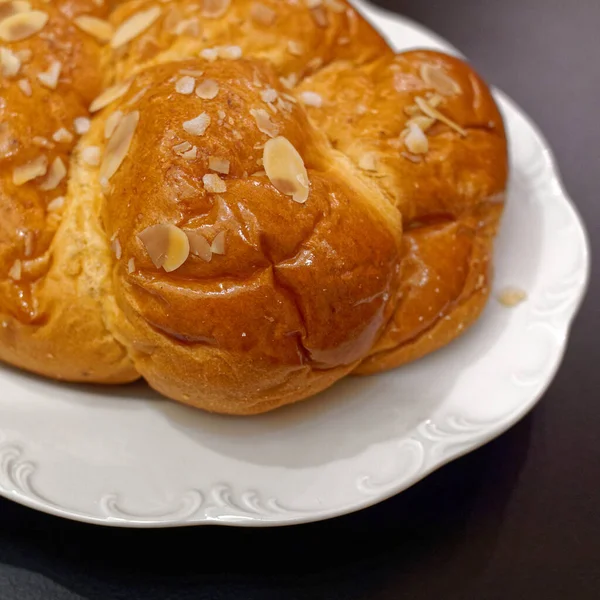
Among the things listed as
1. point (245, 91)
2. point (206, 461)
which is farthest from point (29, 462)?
point (245, 91)

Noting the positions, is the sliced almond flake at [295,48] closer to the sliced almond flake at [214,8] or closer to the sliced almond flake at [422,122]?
the sliced almond flake at [214,8]

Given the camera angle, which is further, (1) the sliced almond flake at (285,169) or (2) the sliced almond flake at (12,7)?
(2) the sliced almond flake at (12,7)

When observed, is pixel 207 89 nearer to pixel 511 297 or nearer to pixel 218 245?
pixel 218 245

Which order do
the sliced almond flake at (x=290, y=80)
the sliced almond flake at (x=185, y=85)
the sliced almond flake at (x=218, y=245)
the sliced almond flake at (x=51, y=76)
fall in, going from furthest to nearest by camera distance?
the sliced almond flake at (x=290, y=80) → the sliced almond flake at (x=51, y=76) → the sliced almond flake at (x=185, y=85) → the sliced almond flake at (x=218, y=245)

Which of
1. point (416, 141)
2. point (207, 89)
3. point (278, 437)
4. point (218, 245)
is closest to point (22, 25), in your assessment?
point (207, 89)

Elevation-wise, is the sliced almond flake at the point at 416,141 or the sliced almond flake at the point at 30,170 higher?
the sliced almond flake at the point at 416,141

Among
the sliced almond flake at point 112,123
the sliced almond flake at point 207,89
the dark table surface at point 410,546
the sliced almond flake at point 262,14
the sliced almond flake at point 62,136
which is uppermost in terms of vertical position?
the sliced almond flake at point 262,14

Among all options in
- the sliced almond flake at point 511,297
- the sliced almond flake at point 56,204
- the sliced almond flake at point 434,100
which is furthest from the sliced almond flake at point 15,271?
the sliced almond flake at point 511,297

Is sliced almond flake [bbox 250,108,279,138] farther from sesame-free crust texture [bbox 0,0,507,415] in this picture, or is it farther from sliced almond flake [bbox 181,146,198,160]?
sliced almond flake [bbox 181,146,198,160]
